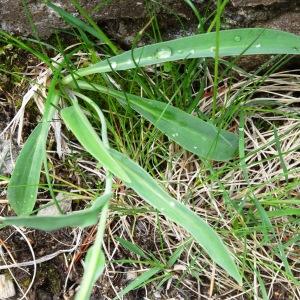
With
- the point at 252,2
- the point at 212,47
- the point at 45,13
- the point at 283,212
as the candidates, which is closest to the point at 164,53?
the point at 212,47

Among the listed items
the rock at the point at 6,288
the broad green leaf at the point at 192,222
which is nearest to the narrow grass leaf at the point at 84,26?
the broad green leaf at the point at 192,222

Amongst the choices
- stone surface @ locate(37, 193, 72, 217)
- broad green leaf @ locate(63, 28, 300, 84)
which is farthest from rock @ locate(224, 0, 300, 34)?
stone surface @ locate(37, 193, 72, 217)

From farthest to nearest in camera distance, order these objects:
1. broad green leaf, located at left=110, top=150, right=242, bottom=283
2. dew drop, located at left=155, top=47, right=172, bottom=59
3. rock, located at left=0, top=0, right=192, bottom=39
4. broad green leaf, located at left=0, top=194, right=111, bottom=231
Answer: rock, located at left=0, top=0, right=192, bottom=39
dew drop, located at left=155, top=47, right=172, bottom=59
broad green leaf, located at left=110, top=150, right=242, bottom=283
broad green leaf, located at left=0, top=194, right=111, bottom=231

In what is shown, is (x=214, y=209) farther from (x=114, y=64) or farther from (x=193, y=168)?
(x=114, y=64)

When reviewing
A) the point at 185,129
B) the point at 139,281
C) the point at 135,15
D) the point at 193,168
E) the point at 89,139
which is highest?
the point at 135,15

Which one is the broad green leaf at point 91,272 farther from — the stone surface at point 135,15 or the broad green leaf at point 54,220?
the stone surface at point 135,15

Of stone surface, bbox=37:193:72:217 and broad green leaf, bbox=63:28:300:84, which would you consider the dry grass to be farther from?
broad green leaf, bbox=63:28:300:84

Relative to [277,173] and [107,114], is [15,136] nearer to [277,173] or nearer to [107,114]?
[107,114]

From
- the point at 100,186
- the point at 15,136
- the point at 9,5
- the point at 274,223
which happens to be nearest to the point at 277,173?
the point at 274,223
